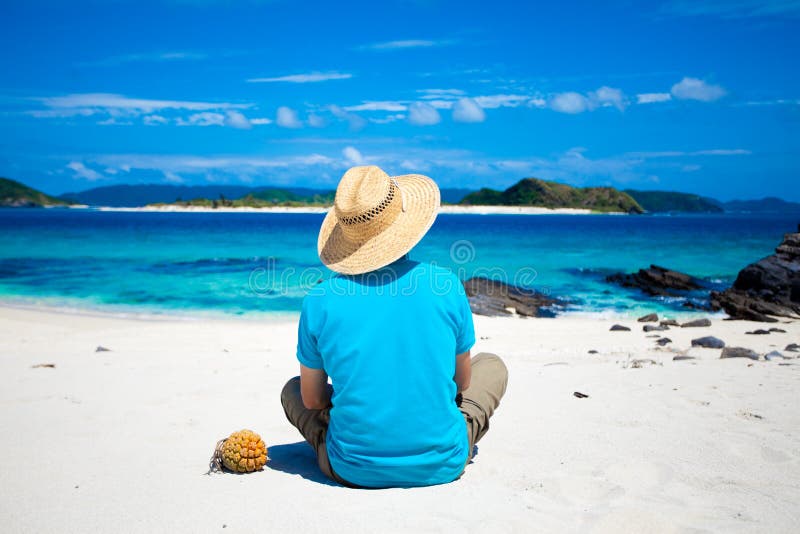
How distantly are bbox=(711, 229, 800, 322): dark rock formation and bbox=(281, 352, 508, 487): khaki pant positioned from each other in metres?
12.0

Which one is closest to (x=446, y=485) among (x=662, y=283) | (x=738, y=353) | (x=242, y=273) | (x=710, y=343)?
(x=738, y=353)

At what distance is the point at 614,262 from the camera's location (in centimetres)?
3216

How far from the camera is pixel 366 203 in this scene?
10.7 feet

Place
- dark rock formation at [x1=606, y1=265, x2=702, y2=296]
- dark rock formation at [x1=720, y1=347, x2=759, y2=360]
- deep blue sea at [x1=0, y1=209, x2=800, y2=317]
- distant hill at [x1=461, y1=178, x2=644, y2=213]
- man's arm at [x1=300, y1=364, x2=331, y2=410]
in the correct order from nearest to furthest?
man's arm at [x1=300, y1=364, x2=331, y2=410]
dark rock formation at [x1=720, y1=347, x2=759, y2=360]
deep blue sea at [x1=0, y1=209, x2=800, y2=317]
dark rock formation at [x1=606, y1=265, x2=702, y2=296]
distant hill at [x1=461, y1=178, x2=644, y2=213]

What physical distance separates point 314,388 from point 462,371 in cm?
83

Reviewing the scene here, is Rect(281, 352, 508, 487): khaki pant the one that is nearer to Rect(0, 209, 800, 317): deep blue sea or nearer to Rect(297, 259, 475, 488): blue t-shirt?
Rect(297, 259, 475, 488): blue t-shirt

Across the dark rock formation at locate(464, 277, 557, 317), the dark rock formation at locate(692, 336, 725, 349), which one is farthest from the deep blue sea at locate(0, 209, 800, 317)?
the dark rock formation at locate(692, 336, 725, 349)

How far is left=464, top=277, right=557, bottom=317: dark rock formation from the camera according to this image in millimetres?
15098

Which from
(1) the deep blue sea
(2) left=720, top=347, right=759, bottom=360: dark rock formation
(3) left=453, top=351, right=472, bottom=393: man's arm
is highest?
(3) left=453, top=351, right=472, bottom=393: man's arm

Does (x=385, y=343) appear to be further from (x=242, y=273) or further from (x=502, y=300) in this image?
(x=242, y=273)

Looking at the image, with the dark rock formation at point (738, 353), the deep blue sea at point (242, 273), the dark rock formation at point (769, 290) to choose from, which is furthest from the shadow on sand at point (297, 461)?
the dark rock formation at point (769, 290)

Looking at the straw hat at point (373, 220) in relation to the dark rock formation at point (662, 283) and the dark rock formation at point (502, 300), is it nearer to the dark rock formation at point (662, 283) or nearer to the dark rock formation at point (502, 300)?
the dark rock formation at point (502, 300)

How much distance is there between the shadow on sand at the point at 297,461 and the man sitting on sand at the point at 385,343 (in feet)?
1.11

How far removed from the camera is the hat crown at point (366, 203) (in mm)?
3293
